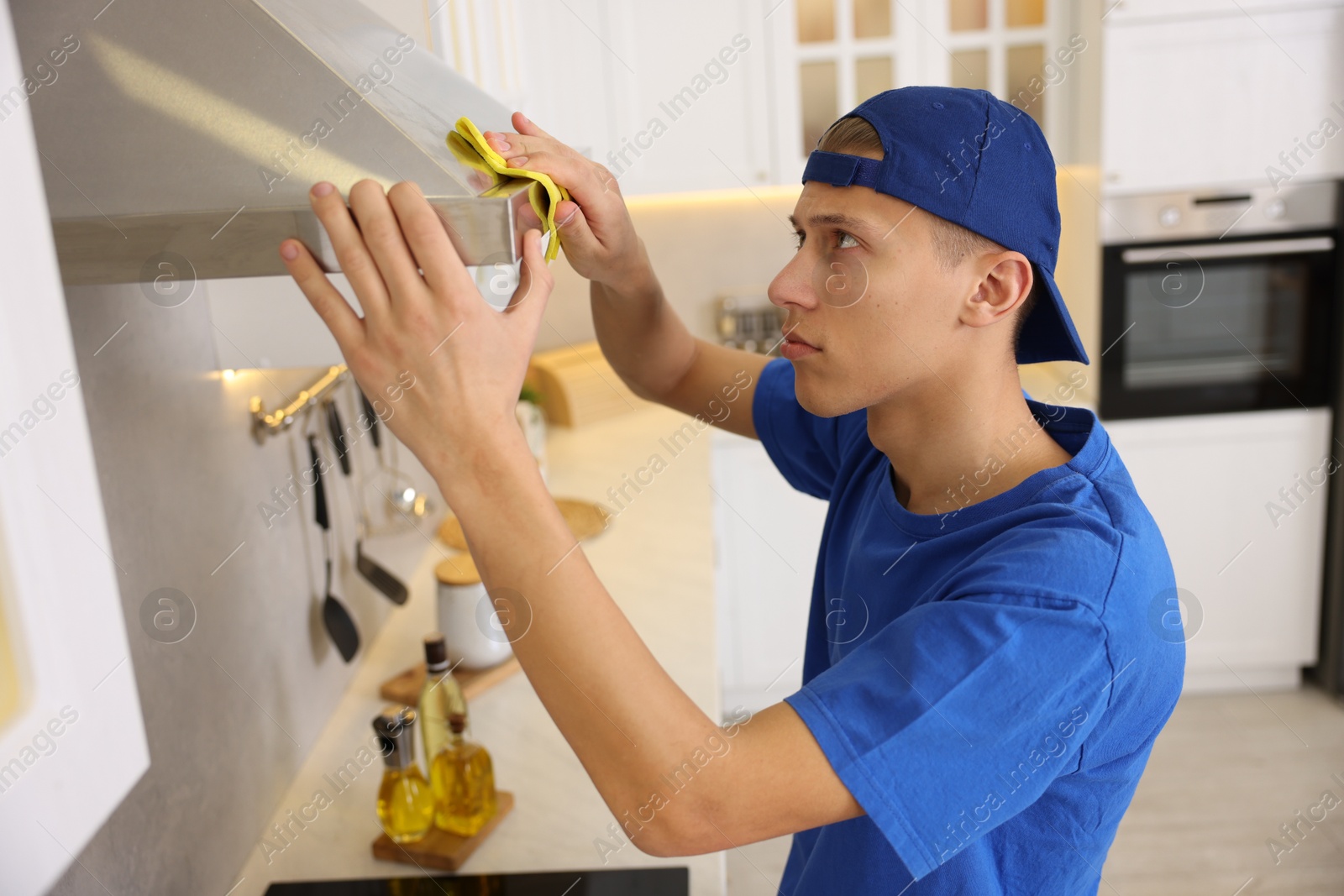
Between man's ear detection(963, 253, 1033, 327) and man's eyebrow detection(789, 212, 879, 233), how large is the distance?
4.4 inches

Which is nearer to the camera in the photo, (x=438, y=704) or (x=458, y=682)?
(x=438, y=704)

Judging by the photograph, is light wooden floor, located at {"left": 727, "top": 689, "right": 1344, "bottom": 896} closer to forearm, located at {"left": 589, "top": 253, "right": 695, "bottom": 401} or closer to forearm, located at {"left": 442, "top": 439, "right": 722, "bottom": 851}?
forearm, located at {"left": 589, "top": 253, "right": 695, "bottom": 401}

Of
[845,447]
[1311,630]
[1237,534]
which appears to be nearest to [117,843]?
[845,447]

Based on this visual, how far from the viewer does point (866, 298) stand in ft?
2.97

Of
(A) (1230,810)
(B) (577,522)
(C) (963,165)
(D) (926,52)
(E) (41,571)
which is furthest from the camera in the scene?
(D) (926,52)

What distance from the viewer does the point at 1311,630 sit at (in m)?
2.79

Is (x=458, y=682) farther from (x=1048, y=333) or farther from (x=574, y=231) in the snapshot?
(x=1048, y=333)

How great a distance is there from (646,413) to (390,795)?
201 centimetres

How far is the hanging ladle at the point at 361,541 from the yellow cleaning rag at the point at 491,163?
779 mm

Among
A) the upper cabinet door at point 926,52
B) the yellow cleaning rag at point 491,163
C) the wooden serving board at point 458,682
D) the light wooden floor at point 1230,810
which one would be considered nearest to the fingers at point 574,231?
the yellow cleaning rag at point 491,163

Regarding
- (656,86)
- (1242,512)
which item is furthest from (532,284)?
(1242,512)

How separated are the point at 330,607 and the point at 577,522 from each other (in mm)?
762

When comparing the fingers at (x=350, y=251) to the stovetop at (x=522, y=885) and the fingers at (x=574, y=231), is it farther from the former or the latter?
the stovetop at (x=522, y=885)

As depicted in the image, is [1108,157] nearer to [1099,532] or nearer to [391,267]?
[1099,532]
